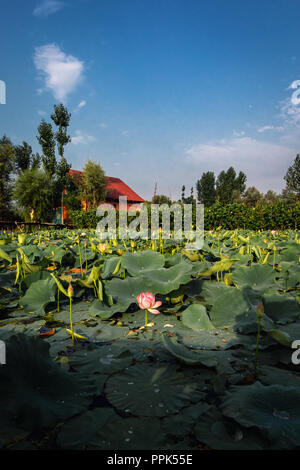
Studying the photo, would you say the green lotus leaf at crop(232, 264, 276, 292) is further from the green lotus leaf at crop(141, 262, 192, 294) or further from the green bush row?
the green bush row

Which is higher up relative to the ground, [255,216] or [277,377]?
[255,216]

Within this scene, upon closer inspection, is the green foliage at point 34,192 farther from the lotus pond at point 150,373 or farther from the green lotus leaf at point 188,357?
the green lotus leaf at point 188,357

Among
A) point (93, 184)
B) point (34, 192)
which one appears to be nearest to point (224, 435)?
point (34, 192)

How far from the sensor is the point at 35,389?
0.65 meters

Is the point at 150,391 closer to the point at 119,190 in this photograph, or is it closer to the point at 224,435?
the point at 224,435

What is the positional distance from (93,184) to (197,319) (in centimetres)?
2165

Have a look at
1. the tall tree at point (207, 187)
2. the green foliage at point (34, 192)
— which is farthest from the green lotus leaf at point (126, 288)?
the tall tree at point (207, 187)

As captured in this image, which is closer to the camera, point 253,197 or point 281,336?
point 281,336

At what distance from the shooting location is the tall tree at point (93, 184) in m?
21.7

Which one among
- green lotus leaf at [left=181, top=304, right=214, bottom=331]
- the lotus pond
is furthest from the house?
green lotus leaf at [left=181, top=304, right=214, bottom=331]

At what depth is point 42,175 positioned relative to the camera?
18797mm

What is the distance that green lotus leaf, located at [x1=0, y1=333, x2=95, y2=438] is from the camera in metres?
0.56
